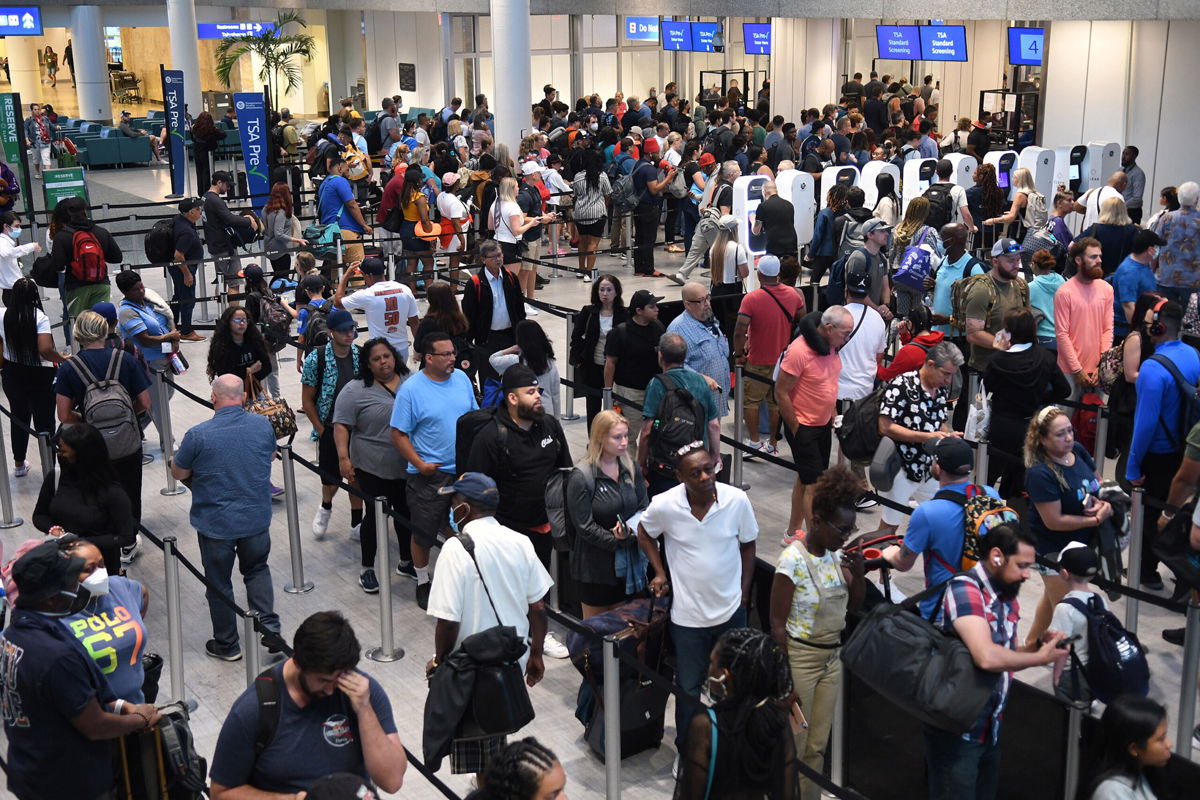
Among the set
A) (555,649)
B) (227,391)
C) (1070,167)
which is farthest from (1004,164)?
(227,391)

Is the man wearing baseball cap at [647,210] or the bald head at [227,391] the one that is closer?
the bald head at [227,391]

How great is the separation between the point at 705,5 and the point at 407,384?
22607 millimetres

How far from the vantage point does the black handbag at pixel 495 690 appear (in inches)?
195

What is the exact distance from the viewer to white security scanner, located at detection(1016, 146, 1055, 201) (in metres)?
16.5

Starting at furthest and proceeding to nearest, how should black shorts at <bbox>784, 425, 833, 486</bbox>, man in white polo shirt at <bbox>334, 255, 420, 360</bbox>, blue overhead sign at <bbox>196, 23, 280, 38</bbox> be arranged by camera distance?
blue overhead sign at <bbox>196, 23, 280, 38</bbox> < man in white polo shirt at <bbox>334, 255, 420, 360</bbox> < black shorts at <bbox>784, 425, 833, 486</bbox>

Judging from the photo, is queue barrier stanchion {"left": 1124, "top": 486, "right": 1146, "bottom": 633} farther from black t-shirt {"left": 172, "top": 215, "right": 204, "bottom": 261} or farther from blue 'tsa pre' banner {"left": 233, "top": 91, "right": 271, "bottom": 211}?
blue 'tsa pre' banner {"left": 233, "top": 91, "right": 271, "bottom": 211}

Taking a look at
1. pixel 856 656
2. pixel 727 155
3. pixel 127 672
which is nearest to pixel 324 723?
pixel 127 672

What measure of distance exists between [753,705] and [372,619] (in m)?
3.87

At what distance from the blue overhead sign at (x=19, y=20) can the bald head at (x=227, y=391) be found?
3016 cm

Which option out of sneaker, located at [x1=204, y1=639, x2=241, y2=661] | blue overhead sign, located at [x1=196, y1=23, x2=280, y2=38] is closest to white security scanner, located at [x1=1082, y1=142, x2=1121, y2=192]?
sneaker, located at [x1=204, y1=639, x2=241, y2=661]

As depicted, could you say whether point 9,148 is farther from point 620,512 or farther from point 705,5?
point 620,512

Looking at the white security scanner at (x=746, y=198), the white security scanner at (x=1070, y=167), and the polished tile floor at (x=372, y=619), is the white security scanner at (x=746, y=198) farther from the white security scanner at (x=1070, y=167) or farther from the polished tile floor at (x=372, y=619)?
the white security scanner at (x=1070, y=167)

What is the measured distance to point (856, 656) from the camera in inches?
195

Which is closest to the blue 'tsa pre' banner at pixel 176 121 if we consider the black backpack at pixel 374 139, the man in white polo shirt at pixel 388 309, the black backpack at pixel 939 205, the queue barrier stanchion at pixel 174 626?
the black backpack at pixel 374 139
